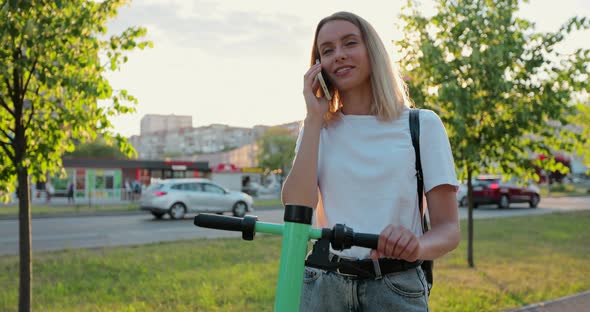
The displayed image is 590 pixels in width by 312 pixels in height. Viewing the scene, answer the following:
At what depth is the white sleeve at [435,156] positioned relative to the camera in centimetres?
173

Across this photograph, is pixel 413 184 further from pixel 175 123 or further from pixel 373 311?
pixel 175 123

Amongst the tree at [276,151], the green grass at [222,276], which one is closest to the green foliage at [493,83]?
the green grass at [222,276]

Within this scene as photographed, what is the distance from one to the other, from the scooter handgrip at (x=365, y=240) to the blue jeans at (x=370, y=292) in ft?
1.45

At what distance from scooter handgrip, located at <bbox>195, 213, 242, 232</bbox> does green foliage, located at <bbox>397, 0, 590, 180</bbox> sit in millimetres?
6862

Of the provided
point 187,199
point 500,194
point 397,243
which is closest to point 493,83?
point 397,243

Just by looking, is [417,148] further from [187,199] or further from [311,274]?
[187,199]

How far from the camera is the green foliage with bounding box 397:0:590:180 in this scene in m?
8.01

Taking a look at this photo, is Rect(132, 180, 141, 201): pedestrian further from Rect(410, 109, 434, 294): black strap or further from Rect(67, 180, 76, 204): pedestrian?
Rect(410, 109, 434, 294): black strap

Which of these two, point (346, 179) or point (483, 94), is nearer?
point (346, 179)

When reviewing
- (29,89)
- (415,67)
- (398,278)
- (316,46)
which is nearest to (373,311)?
(398,278)

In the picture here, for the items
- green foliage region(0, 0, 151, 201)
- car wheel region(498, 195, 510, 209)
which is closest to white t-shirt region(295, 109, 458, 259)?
green foliage region(0, 0, 151, 201)

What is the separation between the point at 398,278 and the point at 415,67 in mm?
7175

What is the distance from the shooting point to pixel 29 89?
17.0 ft

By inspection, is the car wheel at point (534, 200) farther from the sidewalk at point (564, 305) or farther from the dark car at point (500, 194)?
the sidewalk at point (564, 305)
